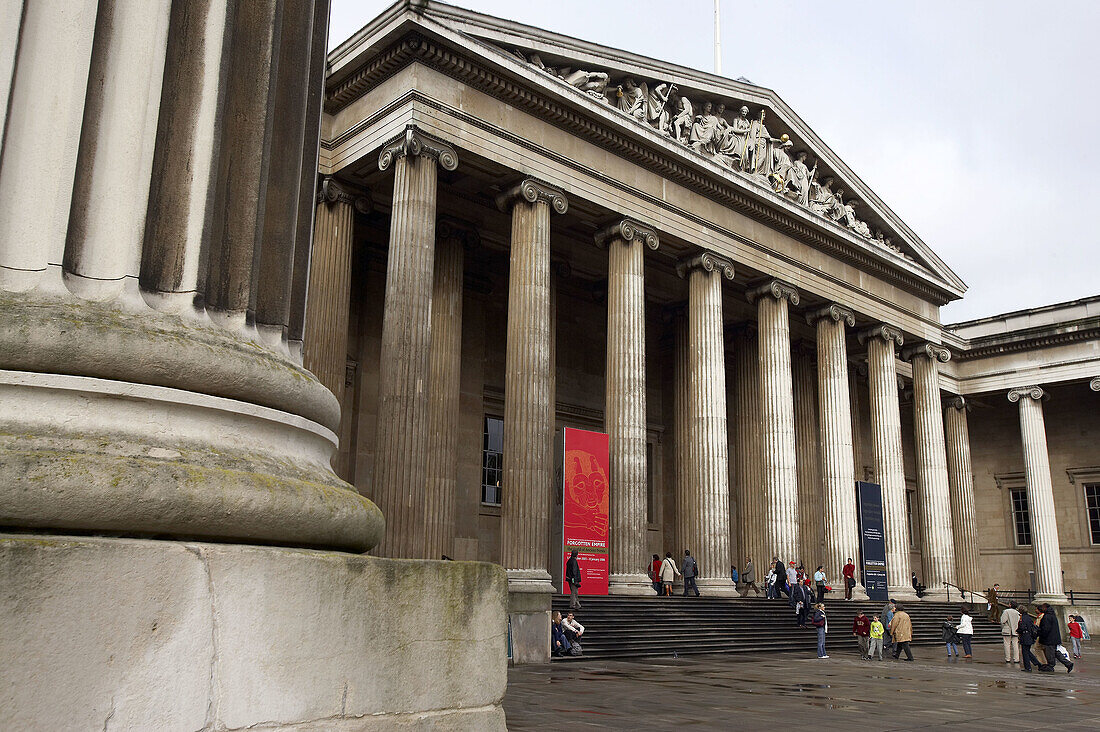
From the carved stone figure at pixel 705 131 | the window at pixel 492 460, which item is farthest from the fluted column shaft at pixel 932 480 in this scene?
the window at pixel 492 460

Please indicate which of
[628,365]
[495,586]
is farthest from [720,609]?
[495,586]

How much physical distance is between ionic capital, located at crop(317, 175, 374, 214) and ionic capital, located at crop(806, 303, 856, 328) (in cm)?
1560

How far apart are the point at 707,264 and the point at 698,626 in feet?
32.5

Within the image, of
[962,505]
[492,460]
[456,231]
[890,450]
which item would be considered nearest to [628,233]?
[456,231]

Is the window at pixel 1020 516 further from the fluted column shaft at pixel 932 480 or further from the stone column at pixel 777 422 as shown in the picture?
the stone column at pixel 777 422

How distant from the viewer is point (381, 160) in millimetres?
20250

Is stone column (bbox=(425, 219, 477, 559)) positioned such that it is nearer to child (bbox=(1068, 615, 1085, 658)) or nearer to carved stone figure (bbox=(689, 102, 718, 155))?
carved stone figure (bbox=(689, 102, 718, 155))

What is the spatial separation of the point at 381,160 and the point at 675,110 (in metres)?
9.79

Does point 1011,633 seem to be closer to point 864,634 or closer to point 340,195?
point 864,634

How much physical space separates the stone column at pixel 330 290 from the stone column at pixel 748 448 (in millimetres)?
13058

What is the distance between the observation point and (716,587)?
2455cm

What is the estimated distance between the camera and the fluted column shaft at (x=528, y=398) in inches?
781

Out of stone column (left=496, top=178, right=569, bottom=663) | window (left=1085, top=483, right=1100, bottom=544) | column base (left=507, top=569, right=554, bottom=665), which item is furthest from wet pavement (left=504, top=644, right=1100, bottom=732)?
window (left=1085, top=483, right=1100, bottom=544)

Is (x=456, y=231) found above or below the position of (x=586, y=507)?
above
